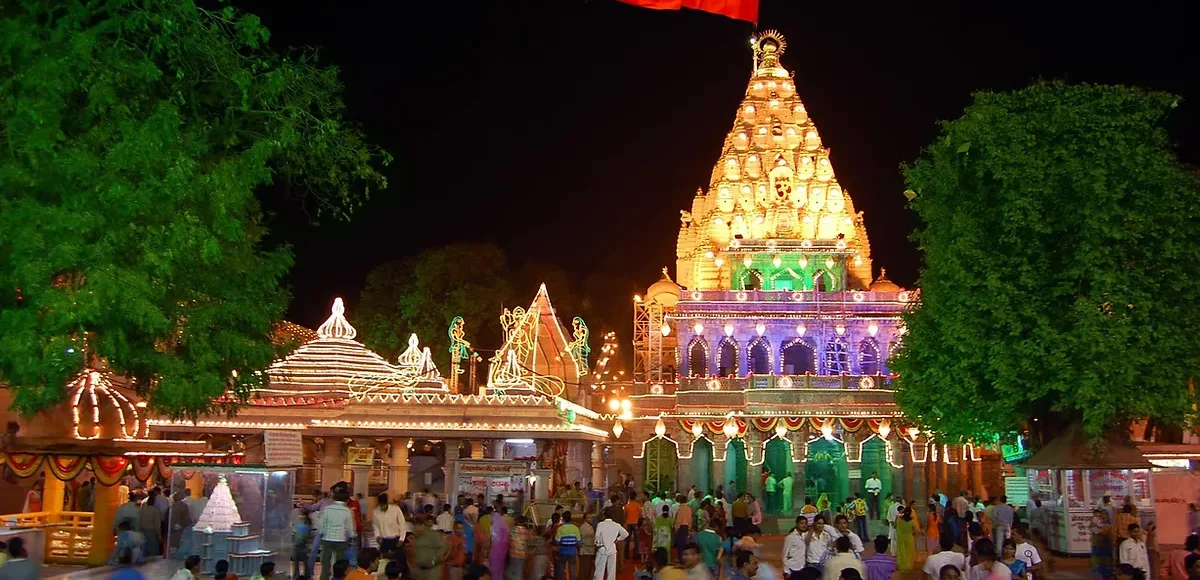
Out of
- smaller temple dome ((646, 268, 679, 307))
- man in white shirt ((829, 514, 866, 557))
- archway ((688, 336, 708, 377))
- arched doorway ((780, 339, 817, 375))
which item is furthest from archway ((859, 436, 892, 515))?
man in white shirt ((829, 514, 866, 557))

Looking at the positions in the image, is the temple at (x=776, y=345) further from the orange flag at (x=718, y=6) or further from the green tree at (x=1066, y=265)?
the orange flag at (x=718, y=6)

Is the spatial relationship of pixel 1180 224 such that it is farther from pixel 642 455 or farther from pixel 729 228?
pixel 729 228

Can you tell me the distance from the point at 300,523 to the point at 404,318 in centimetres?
3784

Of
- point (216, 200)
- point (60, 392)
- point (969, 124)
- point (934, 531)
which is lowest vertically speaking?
point (934, 531)

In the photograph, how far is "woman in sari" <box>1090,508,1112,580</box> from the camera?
664 inches

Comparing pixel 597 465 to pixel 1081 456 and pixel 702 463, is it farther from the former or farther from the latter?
pixel 1081 456

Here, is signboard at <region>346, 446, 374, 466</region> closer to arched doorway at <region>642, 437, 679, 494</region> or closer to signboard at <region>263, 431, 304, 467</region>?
signboard at <region>263, 431, 304, 467</region>

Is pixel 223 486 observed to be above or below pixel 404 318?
below

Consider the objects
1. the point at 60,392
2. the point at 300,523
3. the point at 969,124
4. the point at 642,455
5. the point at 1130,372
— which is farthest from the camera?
the point at 642,455

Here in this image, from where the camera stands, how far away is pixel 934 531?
2191 centimetres

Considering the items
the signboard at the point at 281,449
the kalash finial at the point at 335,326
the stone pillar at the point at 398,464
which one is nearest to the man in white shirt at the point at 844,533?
the signboard at the point at 281,449

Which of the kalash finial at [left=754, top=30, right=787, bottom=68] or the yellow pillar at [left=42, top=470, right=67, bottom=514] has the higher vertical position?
the kalash finial at [left=754, top=30, right=787, bottom=68]

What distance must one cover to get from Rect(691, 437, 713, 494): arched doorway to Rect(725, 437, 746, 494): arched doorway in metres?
0.73

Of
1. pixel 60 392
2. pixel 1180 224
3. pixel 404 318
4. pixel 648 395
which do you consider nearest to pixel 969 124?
pixel 1180 224
